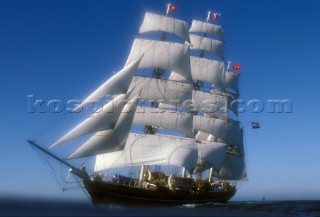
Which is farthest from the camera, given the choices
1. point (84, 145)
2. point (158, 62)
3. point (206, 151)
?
point (206, 151)

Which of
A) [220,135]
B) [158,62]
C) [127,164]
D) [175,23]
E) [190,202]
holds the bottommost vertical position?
[190,202]

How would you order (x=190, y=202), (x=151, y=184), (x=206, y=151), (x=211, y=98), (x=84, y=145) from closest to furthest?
(x=84, y=145) < (x=151, y=184) < (x=190, y=202) < (x=206, y=151) < (x=211, y=98)

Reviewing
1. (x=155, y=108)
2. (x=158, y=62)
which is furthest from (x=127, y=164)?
(x=158, y=62)

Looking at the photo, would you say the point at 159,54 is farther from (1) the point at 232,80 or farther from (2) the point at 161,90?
(1) the point at 232,80

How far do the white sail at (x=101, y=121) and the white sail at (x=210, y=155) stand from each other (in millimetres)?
23693

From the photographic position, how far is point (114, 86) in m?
46.9

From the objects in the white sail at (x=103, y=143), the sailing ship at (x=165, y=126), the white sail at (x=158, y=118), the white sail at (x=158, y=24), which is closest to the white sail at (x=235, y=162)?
the sailing ship at (x=165, y=126)

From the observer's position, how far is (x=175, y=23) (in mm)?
65875

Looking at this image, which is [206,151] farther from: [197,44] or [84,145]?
[84,145]

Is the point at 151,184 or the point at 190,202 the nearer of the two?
the point at 151,184

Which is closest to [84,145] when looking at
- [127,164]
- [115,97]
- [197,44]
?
[115,97]

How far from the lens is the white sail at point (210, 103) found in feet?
237

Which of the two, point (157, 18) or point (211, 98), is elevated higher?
point (157, 18)

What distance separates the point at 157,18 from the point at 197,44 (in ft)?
50.5
